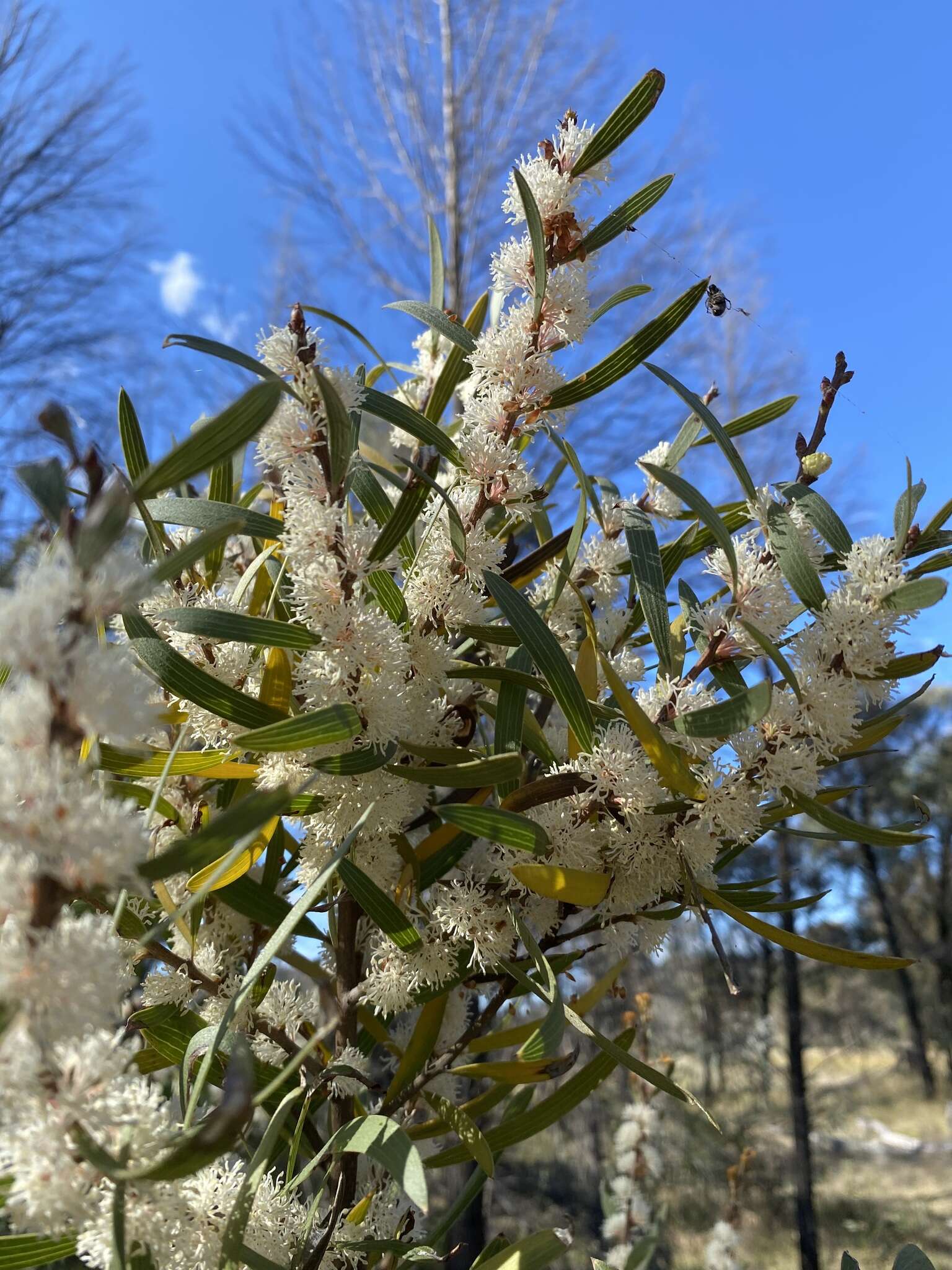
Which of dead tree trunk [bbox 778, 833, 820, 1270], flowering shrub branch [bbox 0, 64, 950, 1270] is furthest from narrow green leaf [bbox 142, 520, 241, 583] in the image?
dead tree trunk [bbox 778, 833, 820, 1270]

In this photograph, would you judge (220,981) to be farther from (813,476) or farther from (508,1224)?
(508,1224)

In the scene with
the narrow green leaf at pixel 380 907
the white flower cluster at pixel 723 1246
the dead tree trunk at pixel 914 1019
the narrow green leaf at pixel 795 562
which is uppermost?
the dead tree trunk at pixel 914 1019

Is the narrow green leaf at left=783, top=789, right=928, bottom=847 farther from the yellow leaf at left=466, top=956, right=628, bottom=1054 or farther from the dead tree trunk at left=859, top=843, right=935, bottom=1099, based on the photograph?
the dead tree trunk at left=859, top=843, right=935, bottom=1099

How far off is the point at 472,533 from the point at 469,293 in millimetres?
3071

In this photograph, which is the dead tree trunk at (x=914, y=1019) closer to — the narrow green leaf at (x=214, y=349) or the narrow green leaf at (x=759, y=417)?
the narrow green leaf at (x=759, y=417)

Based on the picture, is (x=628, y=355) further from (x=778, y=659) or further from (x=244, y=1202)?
(x=244, y=1202)

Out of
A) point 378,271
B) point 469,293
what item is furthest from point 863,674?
point 378,271

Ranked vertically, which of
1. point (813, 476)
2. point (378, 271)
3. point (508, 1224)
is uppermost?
point (378, 271)

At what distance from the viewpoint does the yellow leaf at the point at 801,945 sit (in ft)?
1.33

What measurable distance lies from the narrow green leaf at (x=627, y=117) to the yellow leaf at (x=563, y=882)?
0.34 meters

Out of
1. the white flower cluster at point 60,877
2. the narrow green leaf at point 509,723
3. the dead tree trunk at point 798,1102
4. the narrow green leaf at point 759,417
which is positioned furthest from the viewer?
the dead tree trunk at point 798,1102

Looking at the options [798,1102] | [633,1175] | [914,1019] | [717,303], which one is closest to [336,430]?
[717,303]

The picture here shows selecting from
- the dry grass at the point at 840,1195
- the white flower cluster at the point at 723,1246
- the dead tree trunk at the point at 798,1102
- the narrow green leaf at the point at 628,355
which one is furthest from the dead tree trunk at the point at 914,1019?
the narrow green leaf at the point at 628,355

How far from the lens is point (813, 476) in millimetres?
482
